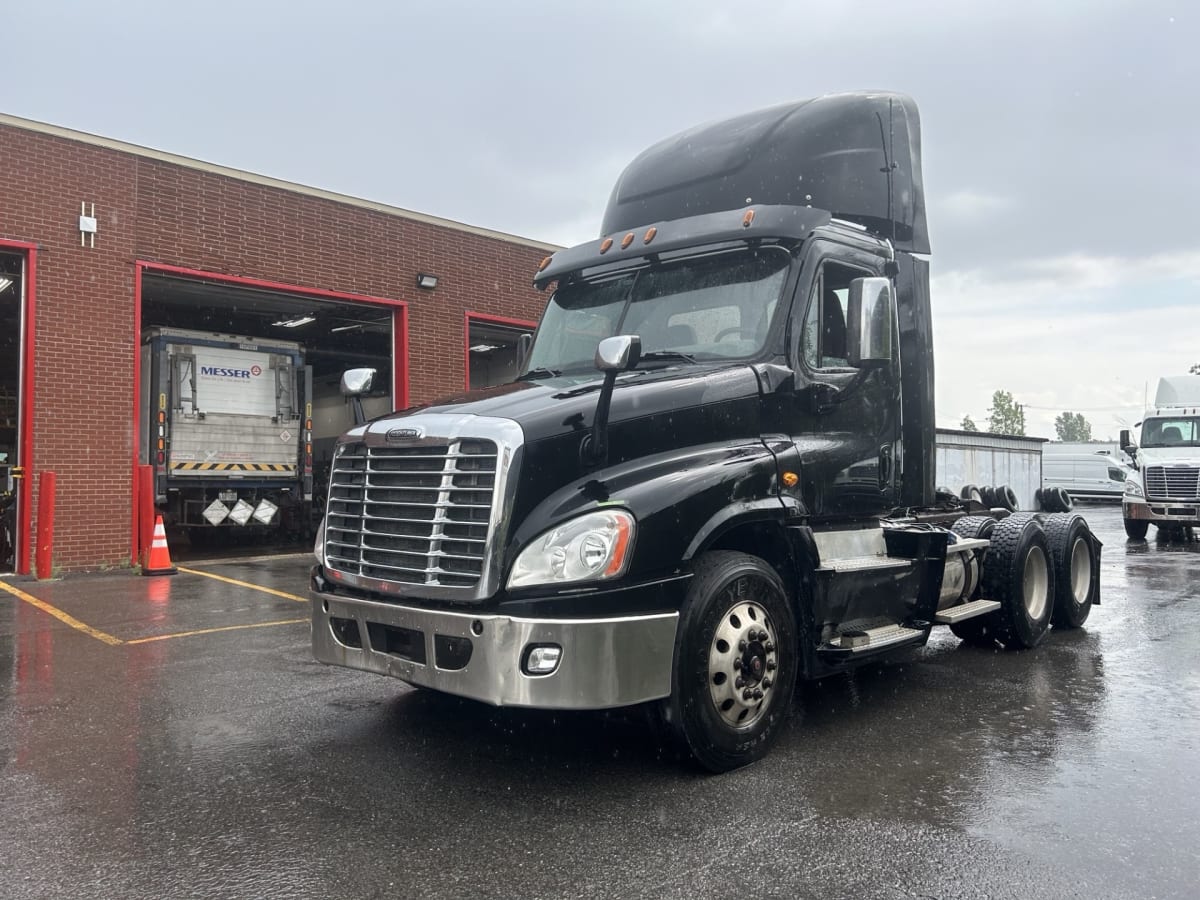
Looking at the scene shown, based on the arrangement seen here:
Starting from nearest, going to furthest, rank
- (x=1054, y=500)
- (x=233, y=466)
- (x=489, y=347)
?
(x=1054, y=500) → (x=233, y=466) → (x=489, y=347)

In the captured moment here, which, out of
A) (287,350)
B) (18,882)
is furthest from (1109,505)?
(18,882)

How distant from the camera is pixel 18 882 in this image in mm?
3201

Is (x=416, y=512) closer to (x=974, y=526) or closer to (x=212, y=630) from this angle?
(x=974, y=526)

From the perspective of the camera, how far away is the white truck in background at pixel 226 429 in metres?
14.9

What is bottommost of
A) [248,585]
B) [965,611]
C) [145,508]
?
[248,585]

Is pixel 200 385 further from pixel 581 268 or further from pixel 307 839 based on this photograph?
pixel 307 839

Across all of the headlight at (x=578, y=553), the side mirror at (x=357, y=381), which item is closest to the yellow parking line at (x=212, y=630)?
the side mirror at (x=357, y=381)

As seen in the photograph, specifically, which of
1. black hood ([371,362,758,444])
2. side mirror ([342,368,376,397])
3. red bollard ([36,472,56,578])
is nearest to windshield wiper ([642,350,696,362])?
black hood ([371,362,758,444])

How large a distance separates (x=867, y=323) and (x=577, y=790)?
2.75 meters

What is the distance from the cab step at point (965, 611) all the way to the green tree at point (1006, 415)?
104 meters

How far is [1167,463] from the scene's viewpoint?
1767 cm

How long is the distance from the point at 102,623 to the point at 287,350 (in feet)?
28.4

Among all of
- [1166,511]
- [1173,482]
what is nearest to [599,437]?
[1166,511]

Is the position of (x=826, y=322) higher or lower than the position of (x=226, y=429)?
higher
